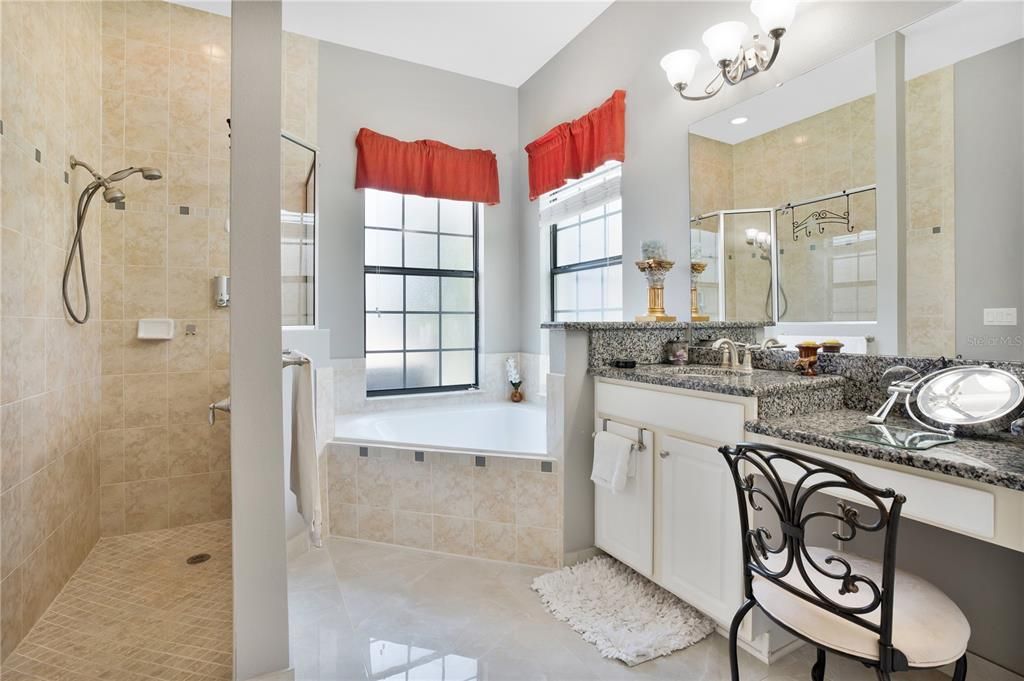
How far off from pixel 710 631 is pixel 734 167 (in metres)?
2.00

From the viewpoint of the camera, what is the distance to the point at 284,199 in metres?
2.25

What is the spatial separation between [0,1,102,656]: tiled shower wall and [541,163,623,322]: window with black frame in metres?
2.72

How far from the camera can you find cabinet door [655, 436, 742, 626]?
1.61m

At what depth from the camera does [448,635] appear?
5.80ft

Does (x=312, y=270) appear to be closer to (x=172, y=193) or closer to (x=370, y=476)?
(x=172, y=193)

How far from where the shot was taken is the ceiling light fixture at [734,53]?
6.27ft

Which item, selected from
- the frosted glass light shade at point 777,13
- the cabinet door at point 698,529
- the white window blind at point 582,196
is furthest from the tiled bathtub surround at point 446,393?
the frosted glass light shade at point 777,13

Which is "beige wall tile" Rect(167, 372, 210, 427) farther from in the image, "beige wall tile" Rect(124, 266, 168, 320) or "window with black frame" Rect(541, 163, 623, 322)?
"window with black frame" Rect(541, 163, 623, 322)

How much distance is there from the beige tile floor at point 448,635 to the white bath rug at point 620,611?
3 cm

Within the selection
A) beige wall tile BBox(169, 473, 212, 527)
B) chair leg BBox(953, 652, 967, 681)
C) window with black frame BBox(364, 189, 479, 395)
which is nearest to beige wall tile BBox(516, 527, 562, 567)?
chair leg BBox(953, 652, 967, 681)

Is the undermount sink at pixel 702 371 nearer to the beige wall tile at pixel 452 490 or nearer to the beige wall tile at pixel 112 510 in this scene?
the beige wall tile at pixel 452 490

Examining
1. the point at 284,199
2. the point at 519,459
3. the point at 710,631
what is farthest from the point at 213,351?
the point at 710,631

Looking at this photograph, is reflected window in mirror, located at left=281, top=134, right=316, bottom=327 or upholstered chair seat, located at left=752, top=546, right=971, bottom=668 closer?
upholstered chair seat, located at left=752, top=546, right=971, bottom=668

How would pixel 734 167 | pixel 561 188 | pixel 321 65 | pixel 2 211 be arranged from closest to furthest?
pixel 2 211 < pixel 734 167 < pixel 321 65 < pixel 561 188
